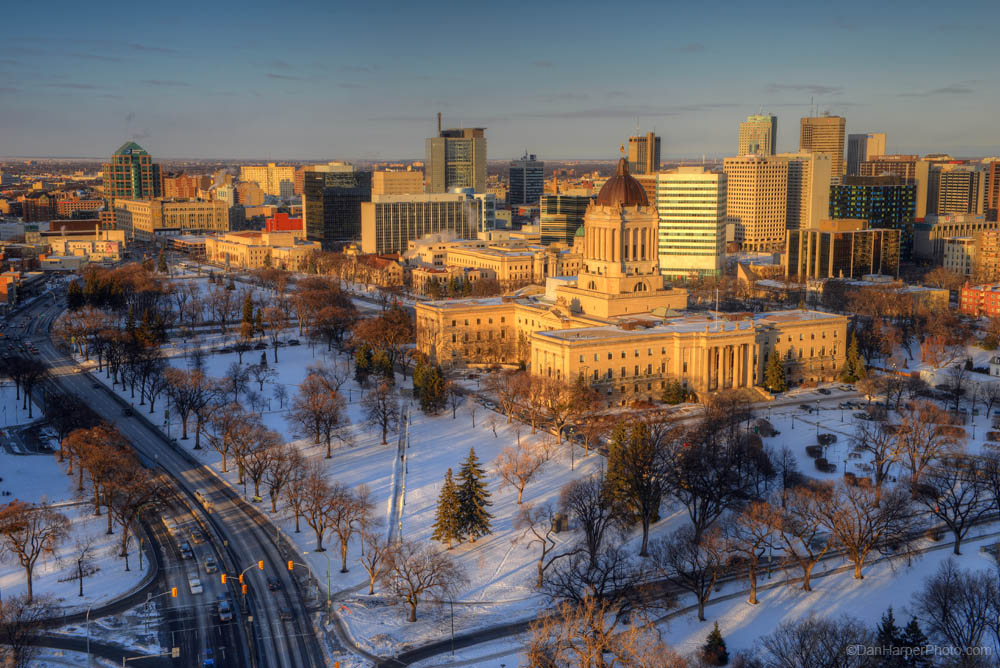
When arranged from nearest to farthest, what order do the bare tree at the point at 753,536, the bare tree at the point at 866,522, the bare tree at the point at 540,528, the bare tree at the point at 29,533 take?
the bare tree at the point at 753,536 → the bare tree at the point at 29,533 → the bare tree at the point at 866,522 → the bare tree at the point at 540,528

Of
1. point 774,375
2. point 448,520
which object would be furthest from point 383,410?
point 774,375

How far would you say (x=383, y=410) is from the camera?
3041 inches

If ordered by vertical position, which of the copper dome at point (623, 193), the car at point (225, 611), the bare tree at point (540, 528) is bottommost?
the car at point (225, 611)

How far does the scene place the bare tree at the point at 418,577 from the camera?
4831 cm

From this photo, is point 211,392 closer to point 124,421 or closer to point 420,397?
point 124,421

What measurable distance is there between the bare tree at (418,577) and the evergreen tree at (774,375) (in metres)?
45.0

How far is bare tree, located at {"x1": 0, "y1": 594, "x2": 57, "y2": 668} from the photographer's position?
136ft

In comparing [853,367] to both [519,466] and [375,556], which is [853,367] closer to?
[519,466]

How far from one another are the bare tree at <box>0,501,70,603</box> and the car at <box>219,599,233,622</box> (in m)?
8.88

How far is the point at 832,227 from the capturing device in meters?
166

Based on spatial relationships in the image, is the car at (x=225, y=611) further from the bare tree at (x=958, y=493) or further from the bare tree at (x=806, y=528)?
the bare tree at (x=958, y=493)

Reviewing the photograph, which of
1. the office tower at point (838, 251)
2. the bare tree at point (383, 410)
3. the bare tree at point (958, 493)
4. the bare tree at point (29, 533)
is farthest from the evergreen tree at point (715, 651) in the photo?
the office tower at point (838, 251)

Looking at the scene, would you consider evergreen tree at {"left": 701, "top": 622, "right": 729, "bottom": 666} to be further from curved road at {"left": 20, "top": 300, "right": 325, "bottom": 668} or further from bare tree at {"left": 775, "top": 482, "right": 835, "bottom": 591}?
curved road at {"left": 20, "top": 300, "right": 325, "bottom": 668}

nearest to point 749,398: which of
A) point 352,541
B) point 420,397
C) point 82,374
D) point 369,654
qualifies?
point 420,397
